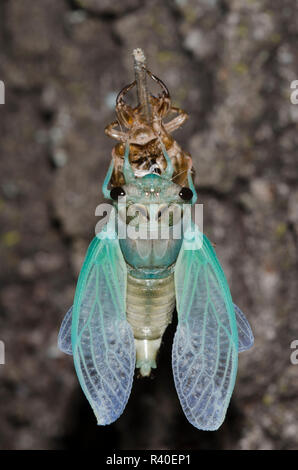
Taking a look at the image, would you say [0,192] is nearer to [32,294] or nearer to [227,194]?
[32,294]

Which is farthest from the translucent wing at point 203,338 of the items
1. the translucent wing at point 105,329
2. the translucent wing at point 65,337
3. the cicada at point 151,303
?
the translucent wing at point 65,337

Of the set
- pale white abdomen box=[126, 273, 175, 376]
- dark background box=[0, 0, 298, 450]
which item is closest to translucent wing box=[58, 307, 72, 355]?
pale white abdomen box=[126, 273, 175, 376]

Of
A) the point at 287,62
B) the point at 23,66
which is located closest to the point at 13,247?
the point at 23,66

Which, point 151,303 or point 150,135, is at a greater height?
point 150,135

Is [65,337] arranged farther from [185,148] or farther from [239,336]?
[185,148]

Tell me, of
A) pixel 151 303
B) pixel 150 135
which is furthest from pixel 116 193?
pixel 151 303

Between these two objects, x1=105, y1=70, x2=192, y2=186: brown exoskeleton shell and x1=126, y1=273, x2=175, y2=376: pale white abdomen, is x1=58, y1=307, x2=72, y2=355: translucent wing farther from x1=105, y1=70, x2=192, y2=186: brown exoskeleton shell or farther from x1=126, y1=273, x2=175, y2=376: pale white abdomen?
x1=105, y1=70, x2=192, y2=186: brown exoskeleton shell

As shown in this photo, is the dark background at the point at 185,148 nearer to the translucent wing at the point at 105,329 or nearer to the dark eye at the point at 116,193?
the translucent wing at the point at 105,329
